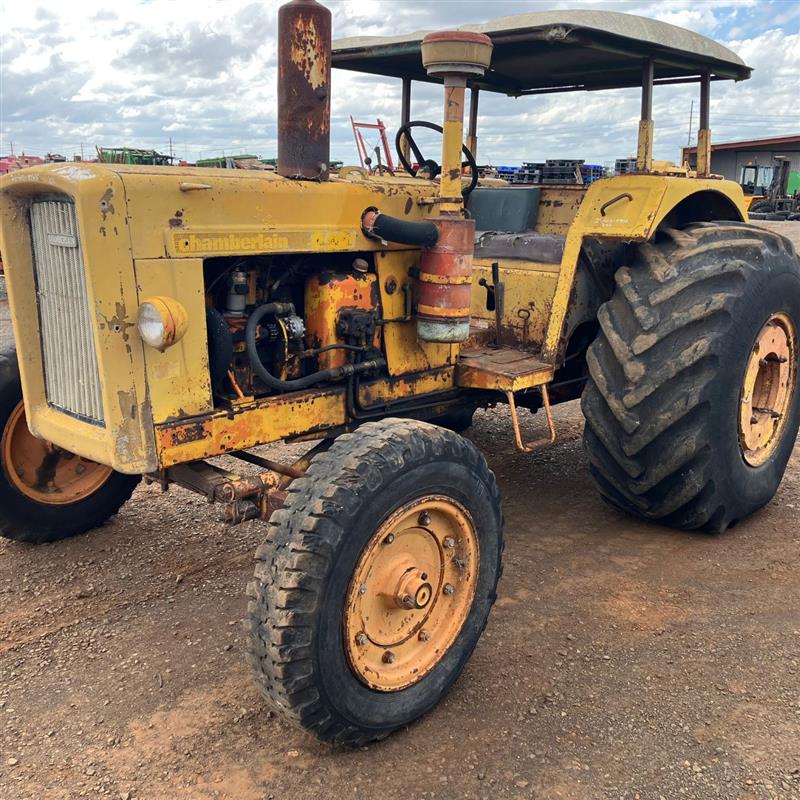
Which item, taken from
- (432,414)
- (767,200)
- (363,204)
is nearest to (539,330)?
(432,414)

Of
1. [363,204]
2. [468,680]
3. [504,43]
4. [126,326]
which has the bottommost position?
[468,680]

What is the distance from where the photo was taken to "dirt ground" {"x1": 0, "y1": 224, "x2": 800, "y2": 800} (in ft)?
8.57

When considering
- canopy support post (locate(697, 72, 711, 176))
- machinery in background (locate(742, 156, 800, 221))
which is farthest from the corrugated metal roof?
canopy support post (locate(697, 72, 711, 176))

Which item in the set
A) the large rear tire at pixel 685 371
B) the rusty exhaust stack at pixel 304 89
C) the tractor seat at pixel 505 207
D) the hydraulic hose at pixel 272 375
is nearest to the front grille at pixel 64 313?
the hydraulic hose at pixel 272 375

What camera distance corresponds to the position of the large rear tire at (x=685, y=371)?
3.88m

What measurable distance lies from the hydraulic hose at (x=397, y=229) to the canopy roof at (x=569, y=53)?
113cm

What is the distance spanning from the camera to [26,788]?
8.38ft

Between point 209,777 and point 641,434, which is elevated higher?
point 641,434

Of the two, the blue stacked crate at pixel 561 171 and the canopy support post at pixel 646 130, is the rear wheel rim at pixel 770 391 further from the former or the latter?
the blue stacked crate at pixel 561 171

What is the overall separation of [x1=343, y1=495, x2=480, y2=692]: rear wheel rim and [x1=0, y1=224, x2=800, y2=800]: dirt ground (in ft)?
0.83

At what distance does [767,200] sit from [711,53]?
28358 millimetres

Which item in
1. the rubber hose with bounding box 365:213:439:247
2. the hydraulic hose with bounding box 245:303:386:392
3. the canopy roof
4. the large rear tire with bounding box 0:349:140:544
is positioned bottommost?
the large rear tire with bounding box 0:349:140:544

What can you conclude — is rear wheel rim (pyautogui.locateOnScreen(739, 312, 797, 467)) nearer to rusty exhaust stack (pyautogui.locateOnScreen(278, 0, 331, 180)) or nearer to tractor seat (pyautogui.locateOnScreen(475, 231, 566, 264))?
tractor seat (pyautogui.locateOnScreen(475, 231, 566, 264))

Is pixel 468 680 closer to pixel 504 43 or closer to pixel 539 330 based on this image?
pixel 539 330
